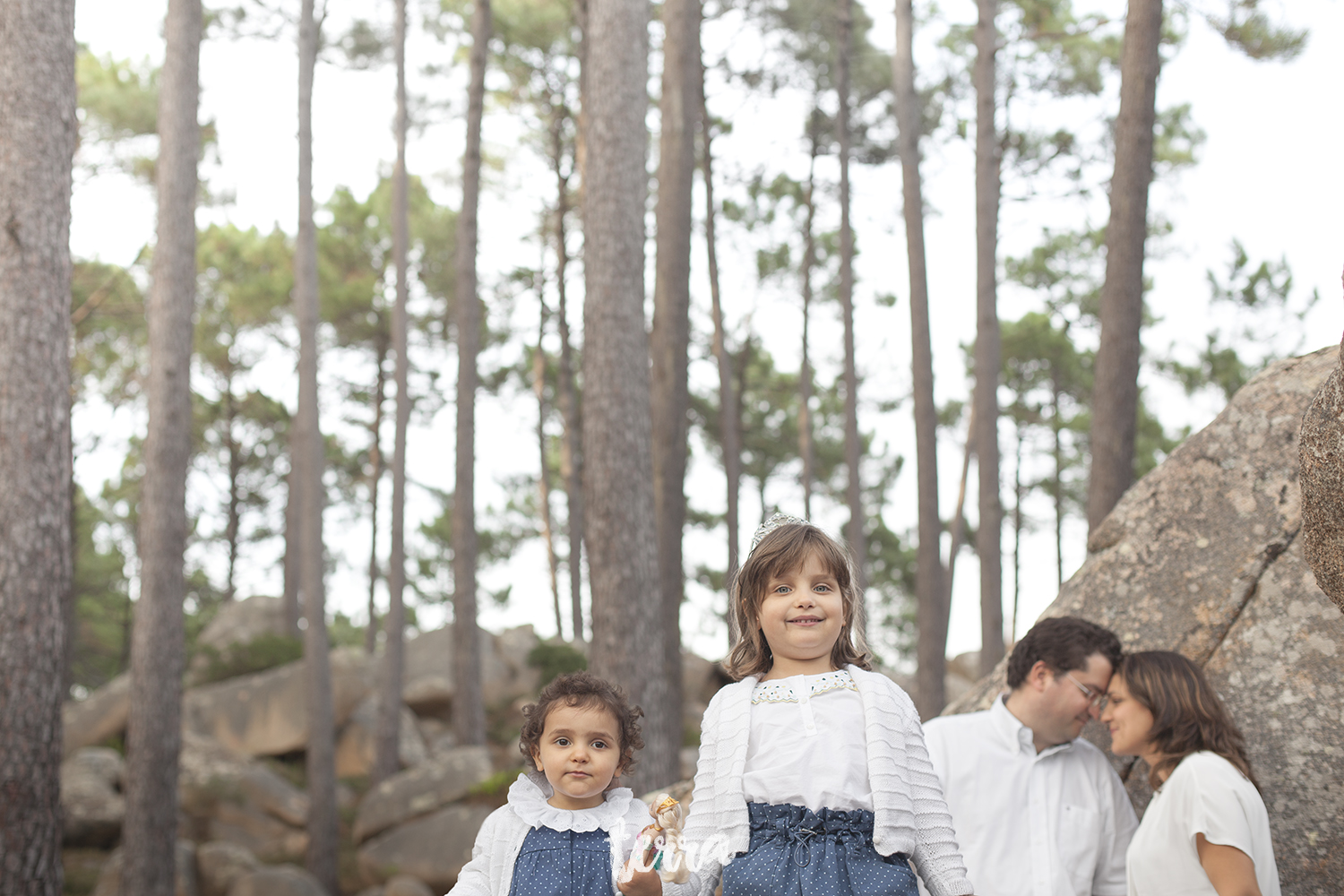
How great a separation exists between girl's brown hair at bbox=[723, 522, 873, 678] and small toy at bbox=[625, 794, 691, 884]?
36 centimetres

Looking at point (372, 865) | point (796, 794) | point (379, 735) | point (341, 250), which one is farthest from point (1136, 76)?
point (341, 250)

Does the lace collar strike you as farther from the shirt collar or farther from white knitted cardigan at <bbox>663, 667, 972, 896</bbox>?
the shirt collar

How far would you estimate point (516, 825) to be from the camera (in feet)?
8.60

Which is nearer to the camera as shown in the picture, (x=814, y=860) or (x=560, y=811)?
(x=814, y=860)

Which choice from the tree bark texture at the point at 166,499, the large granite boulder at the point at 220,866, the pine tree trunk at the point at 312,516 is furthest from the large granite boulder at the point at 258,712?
the tree bark texture at the point at 166,499

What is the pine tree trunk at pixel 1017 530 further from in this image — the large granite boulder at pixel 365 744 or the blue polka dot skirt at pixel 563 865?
the blue polka dot skirt at pixel 563 865

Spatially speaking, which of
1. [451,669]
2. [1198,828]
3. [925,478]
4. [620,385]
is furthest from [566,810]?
[451,669]

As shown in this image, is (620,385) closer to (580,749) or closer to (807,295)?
(580,749)

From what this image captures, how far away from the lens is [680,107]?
8703mm

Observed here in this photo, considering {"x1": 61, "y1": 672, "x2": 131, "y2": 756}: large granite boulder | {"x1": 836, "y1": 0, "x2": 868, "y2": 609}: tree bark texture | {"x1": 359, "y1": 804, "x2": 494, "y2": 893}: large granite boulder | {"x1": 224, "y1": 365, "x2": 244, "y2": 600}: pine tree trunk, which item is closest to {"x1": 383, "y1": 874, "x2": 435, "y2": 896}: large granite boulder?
{"x1": 359, "y1": 804, "x2": 494, "y2": 893}: large granite boulder

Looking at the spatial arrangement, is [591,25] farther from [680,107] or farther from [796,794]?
[796,794]

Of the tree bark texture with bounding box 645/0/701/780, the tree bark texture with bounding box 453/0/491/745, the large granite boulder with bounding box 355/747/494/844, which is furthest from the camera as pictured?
the tree bark texture with bounding box 453/0/491/745

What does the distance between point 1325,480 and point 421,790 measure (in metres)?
10.3

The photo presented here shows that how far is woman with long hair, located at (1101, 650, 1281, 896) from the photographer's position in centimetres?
257
